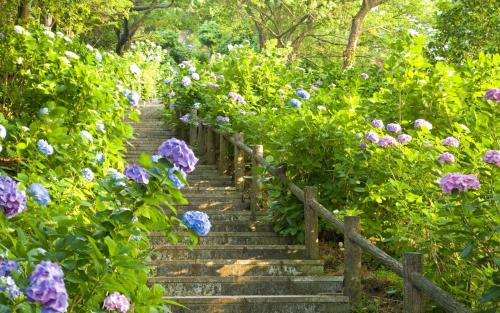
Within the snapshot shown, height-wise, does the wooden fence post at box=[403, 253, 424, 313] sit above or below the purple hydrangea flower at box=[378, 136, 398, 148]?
below

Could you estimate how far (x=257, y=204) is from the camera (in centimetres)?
836

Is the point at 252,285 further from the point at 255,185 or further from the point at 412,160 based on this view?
the point at 255,185

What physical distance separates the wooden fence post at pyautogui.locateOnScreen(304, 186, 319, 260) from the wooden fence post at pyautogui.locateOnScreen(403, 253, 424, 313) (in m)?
2.49

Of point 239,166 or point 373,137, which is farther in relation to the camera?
point 239,166

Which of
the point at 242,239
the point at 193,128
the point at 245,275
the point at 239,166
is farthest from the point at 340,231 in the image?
the point at 193,128

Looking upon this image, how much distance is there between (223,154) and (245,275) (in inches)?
191

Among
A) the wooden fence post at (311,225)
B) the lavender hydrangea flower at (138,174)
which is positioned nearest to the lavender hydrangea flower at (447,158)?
the lavender hydrangea flower at (138,174)

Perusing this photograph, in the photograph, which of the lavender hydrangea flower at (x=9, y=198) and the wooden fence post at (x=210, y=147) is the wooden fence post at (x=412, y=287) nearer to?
the lavender hydrangea flower at (x=9, y=198)

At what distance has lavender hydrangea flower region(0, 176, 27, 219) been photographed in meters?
2.21

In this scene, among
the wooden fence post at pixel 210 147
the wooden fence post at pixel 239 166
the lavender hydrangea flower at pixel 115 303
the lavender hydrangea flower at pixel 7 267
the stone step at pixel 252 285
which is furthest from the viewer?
the wooden fence post at pixel 210 147

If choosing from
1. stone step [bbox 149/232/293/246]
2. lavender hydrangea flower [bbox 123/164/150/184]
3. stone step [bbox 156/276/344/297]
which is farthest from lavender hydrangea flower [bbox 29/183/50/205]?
stone step [bbox 149/232/293/246]

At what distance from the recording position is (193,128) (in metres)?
13.0

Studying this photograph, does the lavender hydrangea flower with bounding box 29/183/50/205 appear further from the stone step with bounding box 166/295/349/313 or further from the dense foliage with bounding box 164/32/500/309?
the stone step with bounding box 166/295/349/313

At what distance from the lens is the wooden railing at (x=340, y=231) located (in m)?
3.77
